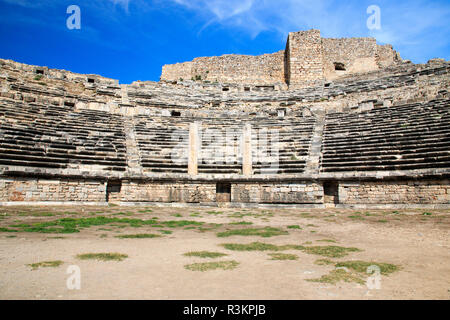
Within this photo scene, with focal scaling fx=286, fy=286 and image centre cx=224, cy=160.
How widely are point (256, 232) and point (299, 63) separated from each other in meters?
24.9

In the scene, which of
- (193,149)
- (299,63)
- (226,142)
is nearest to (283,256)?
(193,149)

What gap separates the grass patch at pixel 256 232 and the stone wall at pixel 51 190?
318 inches

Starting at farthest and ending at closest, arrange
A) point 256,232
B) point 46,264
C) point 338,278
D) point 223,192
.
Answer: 1. point 223,192
2. point 256,232
3. point 46,264
4. point 338,278

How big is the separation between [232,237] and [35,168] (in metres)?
9.47

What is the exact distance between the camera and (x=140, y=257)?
4395mm

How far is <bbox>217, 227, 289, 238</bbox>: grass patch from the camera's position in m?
6.46

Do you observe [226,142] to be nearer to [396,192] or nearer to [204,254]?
[396,192]

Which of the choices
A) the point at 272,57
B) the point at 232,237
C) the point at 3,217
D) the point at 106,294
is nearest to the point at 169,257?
the point at 106,294

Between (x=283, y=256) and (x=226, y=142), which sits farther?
(x=226, y=142)

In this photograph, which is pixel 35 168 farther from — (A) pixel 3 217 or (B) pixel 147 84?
(B) pixel 147 84

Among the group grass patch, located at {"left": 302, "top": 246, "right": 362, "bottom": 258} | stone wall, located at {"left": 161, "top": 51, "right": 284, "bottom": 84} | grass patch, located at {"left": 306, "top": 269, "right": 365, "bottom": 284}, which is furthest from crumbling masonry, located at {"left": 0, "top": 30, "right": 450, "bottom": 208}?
grass patch, located at {"left": 306, "top": 269, "right": 365, "bottom": 284}

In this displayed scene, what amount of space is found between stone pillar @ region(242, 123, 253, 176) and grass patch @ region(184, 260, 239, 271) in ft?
31.7

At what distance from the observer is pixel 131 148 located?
1516cm

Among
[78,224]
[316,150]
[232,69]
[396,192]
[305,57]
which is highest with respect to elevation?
[305,57]
